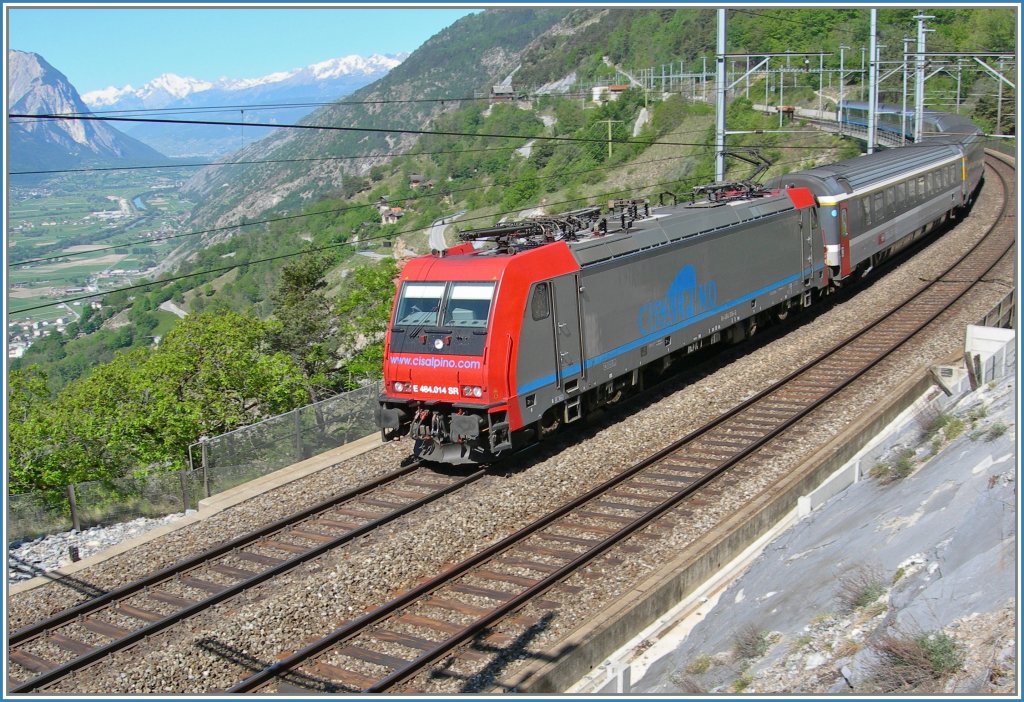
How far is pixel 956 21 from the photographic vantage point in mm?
53438

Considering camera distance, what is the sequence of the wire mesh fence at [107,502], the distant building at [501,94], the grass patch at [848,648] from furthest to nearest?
the distant building at [501,94] → the wire mesh fence at [107,502] → the grass patch at [848,648]

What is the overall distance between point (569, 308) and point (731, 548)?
476cm

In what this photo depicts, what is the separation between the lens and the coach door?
14.2 meters

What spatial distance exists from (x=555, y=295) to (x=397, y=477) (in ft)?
12.2

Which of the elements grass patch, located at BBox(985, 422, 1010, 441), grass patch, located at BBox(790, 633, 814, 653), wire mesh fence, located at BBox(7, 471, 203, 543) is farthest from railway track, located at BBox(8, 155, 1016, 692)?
grass patch, located at BBox(985, 422, 1010, 441)

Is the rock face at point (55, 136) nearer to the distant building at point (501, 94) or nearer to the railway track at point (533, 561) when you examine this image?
the distant building at point (501, 94)

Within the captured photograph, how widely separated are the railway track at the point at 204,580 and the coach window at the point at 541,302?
8.48ft

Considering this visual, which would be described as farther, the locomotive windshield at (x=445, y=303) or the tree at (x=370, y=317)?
the tree at (x=370, y=317)

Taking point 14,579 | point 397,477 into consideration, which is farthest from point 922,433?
point 14,579

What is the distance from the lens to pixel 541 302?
45.5 feet

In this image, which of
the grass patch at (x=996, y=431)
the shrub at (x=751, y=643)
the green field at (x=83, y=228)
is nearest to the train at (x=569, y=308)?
the shrub at (x=751, y=643)

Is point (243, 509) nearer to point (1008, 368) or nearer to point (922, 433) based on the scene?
point (922, 433)

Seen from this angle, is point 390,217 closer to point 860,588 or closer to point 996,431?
point 996,431

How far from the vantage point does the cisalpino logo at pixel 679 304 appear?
649 inches
